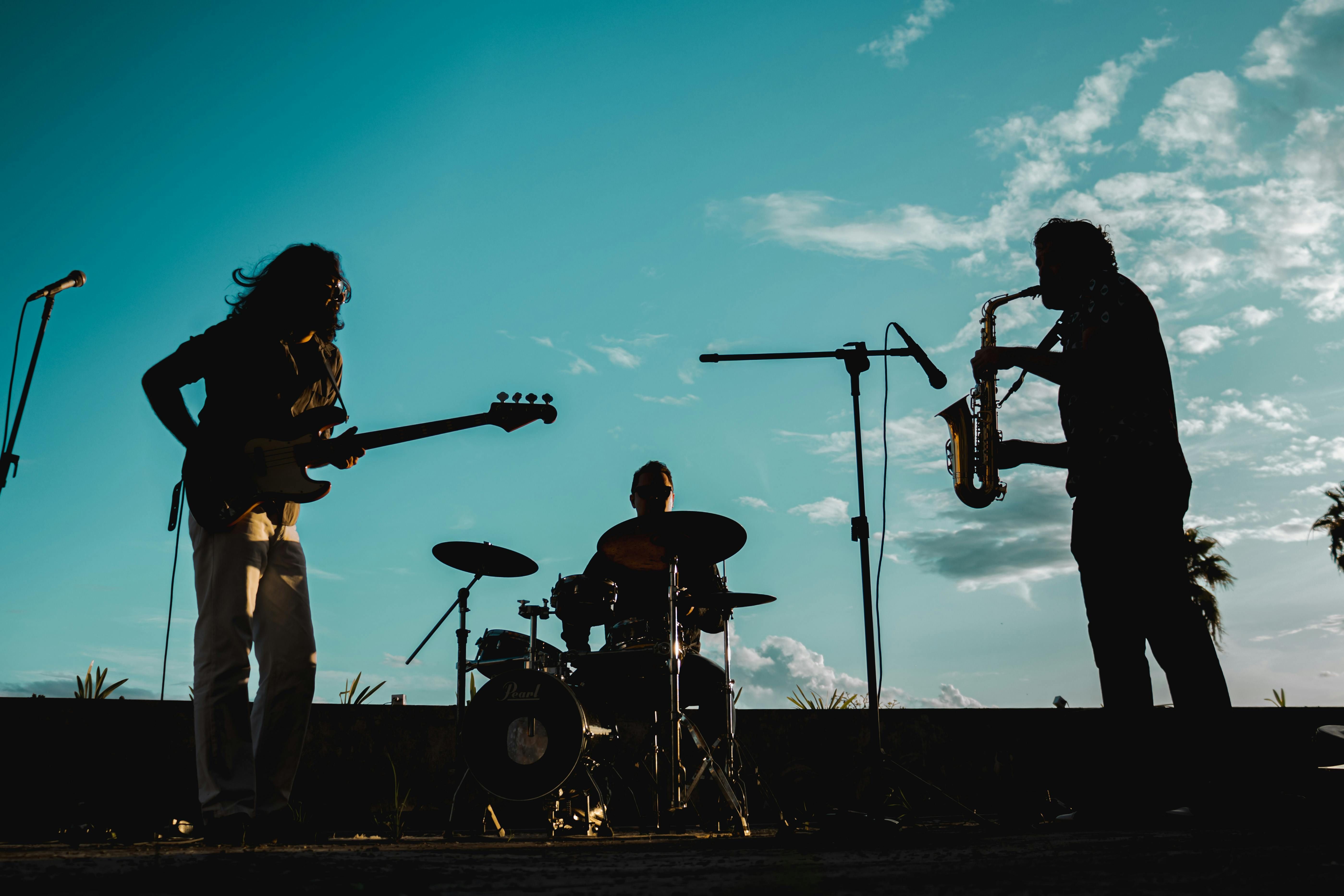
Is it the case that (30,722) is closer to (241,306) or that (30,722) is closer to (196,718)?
(196,718)

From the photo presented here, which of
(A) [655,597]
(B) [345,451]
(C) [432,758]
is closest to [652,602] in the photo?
(A) [655,597]

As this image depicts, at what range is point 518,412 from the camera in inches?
211

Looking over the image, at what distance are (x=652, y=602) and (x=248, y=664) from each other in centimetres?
272

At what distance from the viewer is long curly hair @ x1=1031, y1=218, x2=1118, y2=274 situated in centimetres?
386

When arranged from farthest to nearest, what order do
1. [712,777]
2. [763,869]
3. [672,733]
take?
[712,777] < [672,733] < [763,869]

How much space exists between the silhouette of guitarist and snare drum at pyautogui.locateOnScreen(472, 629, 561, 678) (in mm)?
1872

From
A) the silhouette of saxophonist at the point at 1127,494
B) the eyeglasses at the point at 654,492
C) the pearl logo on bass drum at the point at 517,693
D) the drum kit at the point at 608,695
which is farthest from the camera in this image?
the eyeglasses at the point at 654,492

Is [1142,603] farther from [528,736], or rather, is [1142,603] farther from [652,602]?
[528,736]

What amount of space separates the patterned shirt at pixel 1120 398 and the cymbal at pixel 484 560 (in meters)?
3.17

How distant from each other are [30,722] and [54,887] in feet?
14.4

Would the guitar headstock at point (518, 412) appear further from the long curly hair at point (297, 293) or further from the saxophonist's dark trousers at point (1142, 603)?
the saxophonist's dark trousers at point (1142, 603)

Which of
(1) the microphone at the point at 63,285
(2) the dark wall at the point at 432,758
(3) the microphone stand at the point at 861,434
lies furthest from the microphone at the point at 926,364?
(1) the microphone at the point at 63,285

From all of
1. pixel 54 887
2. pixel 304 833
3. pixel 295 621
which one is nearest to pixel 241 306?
pixel 295 621

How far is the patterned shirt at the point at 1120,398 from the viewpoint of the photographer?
134 inches
